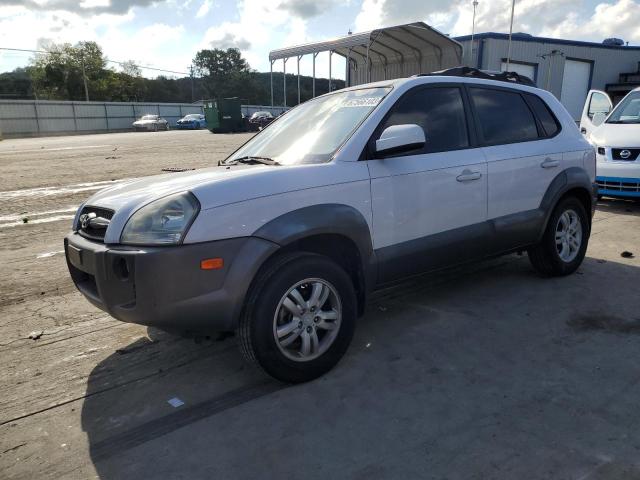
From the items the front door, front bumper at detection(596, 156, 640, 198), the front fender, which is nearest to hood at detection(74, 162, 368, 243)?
the front fender

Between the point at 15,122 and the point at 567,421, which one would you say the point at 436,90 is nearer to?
the point at 567,421

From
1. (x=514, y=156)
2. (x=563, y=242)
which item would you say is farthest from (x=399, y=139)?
(x=563, y=242)

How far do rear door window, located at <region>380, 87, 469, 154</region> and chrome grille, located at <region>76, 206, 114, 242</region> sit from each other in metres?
1.92

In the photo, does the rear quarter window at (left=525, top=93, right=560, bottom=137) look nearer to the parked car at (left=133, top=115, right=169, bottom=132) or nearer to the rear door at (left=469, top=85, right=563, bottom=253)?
the rear door at (left=469, top=85, right=563, bottom=253)

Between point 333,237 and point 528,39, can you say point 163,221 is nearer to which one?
point 333,237

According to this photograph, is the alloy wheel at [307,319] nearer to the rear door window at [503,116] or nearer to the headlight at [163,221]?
the headlight at [163,221]

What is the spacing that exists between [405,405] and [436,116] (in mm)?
2168

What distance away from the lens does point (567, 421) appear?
105 inches

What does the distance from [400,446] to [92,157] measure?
16.6 meters

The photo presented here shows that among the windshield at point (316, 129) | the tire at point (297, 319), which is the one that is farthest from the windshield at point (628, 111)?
the tire at point (297, 319)

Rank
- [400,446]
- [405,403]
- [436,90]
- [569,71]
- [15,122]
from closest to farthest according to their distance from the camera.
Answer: [400,446] < [405,403] < [436,90] < [569,71] < [15,122]

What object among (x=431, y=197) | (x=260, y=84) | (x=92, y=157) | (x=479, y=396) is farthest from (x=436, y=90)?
(x=260, y=84)

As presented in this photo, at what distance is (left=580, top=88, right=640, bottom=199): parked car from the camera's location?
791 cm

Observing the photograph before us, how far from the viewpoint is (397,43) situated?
15.8m
